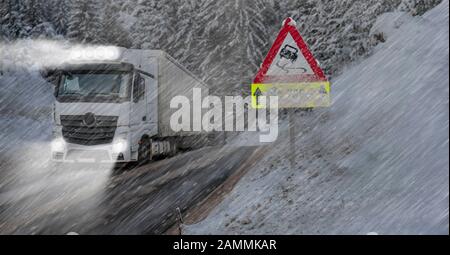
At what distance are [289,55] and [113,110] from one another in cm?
843

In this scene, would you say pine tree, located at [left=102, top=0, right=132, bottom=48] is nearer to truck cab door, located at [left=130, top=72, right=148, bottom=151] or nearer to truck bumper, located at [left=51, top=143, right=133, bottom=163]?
truck cab door, located at [left=130, top=72, right=148, bottom=151]

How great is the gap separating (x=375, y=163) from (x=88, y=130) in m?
9.77

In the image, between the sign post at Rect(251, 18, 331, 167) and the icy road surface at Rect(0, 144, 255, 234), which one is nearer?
the sign post at Rect(251, 18, 331, 167)

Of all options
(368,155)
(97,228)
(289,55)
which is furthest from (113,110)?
(368,155)

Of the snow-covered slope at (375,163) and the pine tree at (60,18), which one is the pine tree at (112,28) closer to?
the pine tree at (60,18)

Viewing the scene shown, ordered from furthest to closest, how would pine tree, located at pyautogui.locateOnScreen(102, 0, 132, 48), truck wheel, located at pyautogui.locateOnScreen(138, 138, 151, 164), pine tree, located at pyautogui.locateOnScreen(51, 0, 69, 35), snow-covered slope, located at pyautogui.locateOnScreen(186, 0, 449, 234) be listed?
pine tree, located at pyautogui.locateOnScreen(51, 0, 69, 35), pine tree, located at pyautogui.locateOnScreen(102, 0, 132, 48), truck wheel, located at pyautogui.locateOnScreen(138, 138, 151, 164), snow-covered slope, located at pyautogui.locateOnScreen(186, 0, 449, 234)

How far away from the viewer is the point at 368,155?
566 centimetres

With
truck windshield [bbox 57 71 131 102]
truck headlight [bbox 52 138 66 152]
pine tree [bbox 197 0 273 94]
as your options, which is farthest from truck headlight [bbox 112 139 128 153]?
pine tree [bbox 197 0 273 94]

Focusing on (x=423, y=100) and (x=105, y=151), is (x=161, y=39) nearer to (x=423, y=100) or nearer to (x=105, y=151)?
(x=105, y=151)

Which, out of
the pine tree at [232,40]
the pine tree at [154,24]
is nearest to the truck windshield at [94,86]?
the pine tree at [232,40]

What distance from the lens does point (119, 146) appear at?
43.6ft

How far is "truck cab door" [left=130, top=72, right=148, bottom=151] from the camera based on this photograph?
1390 centimetres

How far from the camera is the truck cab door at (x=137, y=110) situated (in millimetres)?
13898

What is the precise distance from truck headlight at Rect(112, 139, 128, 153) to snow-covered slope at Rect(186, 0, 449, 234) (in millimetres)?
5292
